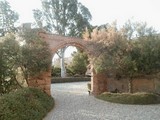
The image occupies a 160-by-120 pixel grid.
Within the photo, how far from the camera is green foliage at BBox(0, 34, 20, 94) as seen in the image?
13930 millimetres

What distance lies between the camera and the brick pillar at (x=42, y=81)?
53.9 ft

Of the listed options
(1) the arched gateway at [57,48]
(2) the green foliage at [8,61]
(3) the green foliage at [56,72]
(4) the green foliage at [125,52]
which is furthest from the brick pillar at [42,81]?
(3) the green foliage at [56,72]

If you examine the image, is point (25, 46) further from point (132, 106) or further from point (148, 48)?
point (148, 48)

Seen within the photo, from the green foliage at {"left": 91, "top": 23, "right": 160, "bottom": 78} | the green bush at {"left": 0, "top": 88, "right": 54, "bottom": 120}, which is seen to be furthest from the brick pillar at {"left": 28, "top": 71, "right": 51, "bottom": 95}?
the green bush at {"left": 0, "top": 88, "right": 54, "bottom": 120}

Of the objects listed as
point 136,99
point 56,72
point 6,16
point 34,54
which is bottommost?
point 136,99

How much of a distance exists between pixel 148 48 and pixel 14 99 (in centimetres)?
1025

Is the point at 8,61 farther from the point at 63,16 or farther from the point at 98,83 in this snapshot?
the point at 63,16

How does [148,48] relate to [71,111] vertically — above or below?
above

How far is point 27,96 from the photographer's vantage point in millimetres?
11930

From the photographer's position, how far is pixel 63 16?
111ft

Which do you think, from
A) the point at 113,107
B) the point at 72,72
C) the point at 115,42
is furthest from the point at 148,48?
the point at 72,72

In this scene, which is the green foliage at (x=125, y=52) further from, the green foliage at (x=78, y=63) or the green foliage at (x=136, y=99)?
the green foliage at (x=78, y=63)

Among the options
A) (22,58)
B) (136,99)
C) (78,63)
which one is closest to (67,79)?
(78,63)

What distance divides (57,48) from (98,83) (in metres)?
4.82
